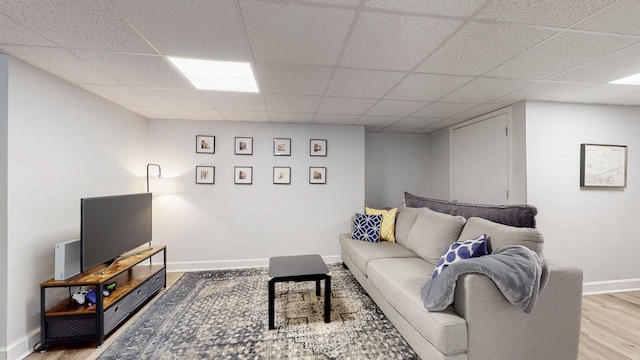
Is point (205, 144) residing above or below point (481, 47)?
below

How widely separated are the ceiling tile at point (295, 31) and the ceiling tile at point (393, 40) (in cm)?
10

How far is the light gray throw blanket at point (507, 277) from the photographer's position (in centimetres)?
143

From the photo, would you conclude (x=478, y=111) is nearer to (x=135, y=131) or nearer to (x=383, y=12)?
(x=383, y=12)

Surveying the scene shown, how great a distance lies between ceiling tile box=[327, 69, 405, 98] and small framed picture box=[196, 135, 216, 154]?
A: 2.09 metres

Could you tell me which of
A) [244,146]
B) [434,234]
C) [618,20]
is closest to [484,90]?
[618,20]

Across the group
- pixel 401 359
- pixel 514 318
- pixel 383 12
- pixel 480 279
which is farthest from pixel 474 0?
pixel 401 359

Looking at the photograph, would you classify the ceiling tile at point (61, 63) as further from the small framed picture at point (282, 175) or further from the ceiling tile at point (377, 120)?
the ceiling tile at point (377, 120)

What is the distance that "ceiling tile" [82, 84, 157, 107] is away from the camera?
7.59 ft

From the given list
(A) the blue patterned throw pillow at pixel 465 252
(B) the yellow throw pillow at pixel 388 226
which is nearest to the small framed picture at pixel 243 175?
(B) the yellow throw pillow at pixel 388 226

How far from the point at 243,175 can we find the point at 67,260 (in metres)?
2.08

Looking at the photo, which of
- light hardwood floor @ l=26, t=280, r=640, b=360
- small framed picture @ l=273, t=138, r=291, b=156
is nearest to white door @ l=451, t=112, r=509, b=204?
light hardwood floor @ l=26, t=280, r=640, b=360

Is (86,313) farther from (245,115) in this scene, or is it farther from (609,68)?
(609,68)

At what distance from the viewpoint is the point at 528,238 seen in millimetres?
1725

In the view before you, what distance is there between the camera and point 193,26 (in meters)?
1.39
